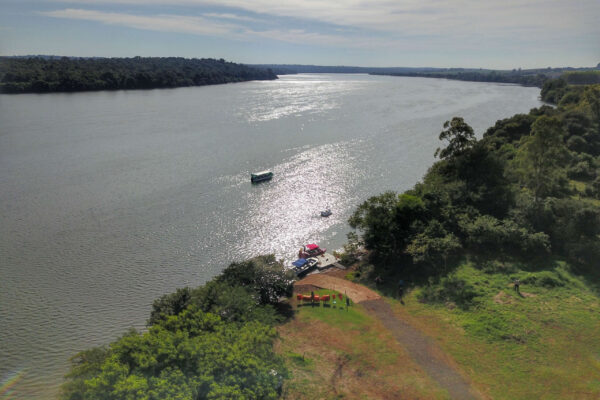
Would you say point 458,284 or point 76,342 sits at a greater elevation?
point 458,284

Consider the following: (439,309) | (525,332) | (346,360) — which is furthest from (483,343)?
(346,360)

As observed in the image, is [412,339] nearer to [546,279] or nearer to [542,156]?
[546,279]

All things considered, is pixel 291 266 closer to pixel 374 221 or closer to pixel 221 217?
pixel 374 221

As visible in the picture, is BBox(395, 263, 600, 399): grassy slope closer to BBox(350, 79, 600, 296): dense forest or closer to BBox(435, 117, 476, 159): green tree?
BBox(350, 79, 600, 296): dense forest

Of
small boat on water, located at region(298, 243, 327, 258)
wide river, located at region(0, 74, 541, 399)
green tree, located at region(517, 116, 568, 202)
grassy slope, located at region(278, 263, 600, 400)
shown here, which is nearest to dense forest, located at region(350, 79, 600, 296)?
green tree, located at region(517, 116, 568, 202)

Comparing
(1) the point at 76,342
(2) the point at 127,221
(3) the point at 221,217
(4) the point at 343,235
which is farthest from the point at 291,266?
(2) the point at 127,221

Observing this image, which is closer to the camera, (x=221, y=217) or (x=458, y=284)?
(x=458, y=284)
